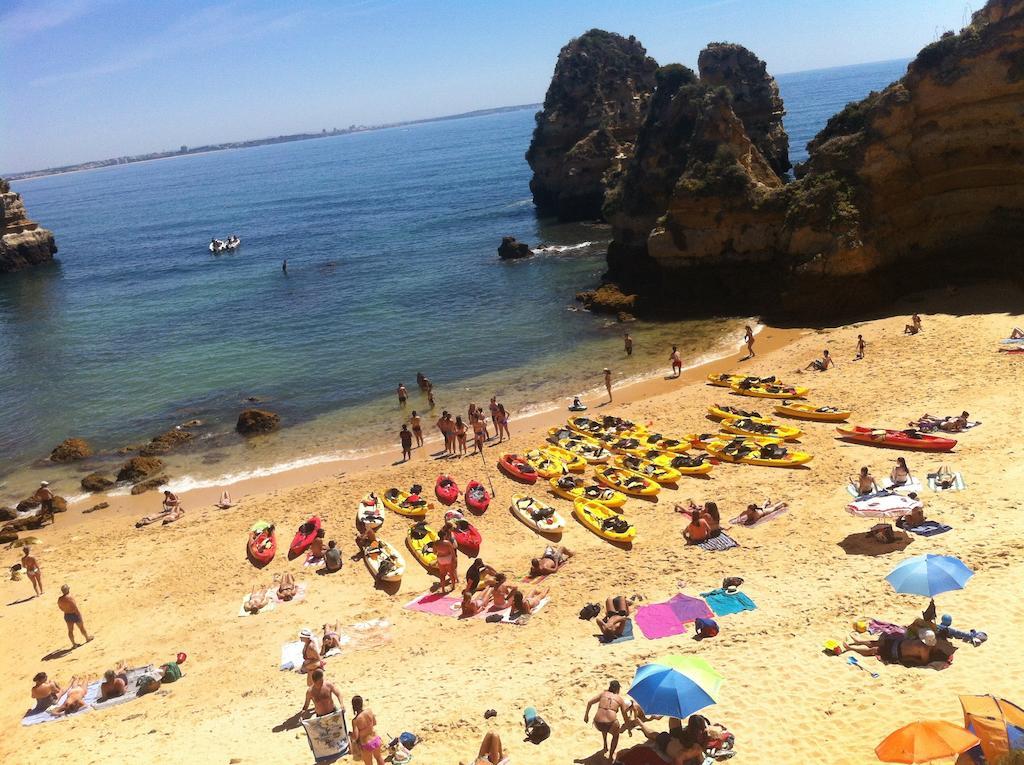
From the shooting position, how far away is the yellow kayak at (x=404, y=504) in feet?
64.1

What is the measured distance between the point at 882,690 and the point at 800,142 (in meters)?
90.8

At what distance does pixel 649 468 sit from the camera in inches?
788

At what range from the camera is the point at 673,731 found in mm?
9398

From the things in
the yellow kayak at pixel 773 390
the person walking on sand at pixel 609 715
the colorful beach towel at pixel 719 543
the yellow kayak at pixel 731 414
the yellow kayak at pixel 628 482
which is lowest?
the colorful beach towel at pixel 719 543

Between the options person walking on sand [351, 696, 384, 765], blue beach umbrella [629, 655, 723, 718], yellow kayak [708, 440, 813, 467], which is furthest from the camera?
yellow kayak [708, 440, 813, 467]

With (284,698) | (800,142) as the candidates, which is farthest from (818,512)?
(800,142)

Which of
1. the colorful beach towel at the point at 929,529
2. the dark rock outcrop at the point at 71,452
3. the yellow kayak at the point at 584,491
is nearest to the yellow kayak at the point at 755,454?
the yellow kayak at the point at 584,491

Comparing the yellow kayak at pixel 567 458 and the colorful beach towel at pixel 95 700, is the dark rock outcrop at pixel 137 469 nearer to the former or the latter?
the colorful beach towel at pixel 95 700

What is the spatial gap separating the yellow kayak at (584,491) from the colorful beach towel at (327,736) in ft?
30.1

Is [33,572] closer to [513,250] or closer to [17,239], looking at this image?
[513,250]

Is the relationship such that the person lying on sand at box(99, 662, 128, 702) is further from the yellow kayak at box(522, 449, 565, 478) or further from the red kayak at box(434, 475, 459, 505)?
the yellow kayak at box(522, 449, 565, 478)

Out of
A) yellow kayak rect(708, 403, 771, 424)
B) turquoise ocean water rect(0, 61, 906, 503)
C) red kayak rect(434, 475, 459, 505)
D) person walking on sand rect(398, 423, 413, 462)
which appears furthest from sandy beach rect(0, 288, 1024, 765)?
turquoise ocean water rect(0, 61, 906, 503)

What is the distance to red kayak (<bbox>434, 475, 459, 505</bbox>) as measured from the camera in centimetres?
2027

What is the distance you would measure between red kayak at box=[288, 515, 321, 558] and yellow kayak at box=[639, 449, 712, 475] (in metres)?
8.99
